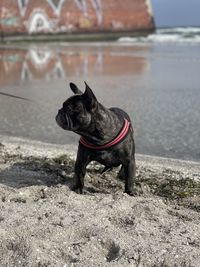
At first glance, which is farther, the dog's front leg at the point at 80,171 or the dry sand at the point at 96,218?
the dog's front leg at the point at 80,171

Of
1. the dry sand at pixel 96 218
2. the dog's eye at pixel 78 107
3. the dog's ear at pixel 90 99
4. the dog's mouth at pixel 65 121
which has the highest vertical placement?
the dog's ear at pixel 90 99

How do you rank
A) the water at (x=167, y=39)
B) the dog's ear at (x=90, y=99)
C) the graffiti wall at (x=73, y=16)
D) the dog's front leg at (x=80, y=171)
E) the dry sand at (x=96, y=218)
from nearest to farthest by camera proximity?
1. the dry sand at (x=96, y=218)
2. the dog's ear at (x=90, y=99)
3. the dog's front leg at (x=80, y=171)
4. the water at (x=167, y=39)
5. the graffiti wall at (x=73, y=16)

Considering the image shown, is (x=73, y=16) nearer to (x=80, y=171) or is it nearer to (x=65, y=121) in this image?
(x=80, y=171)

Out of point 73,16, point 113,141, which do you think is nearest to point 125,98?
point 113,141

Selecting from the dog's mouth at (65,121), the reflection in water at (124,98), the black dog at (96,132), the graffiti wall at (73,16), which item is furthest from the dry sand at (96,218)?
the graffiti wall at (73,16)

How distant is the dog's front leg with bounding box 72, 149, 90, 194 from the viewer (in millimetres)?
4105

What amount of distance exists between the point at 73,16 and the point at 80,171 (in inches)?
1466

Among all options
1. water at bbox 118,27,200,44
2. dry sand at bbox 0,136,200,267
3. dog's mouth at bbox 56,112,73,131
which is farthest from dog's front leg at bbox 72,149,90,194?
water at bbox 118,27,200,44

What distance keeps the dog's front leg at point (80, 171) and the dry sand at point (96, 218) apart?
4.0 inches

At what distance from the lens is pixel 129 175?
4.14 m

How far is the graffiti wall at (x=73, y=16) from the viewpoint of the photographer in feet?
121

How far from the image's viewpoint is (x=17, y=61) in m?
18.5

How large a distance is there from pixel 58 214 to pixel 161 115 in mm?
4690

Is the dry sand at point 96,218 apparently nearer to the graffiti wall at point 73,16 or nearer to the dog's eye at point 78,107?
the dog's eye at point 78,107
